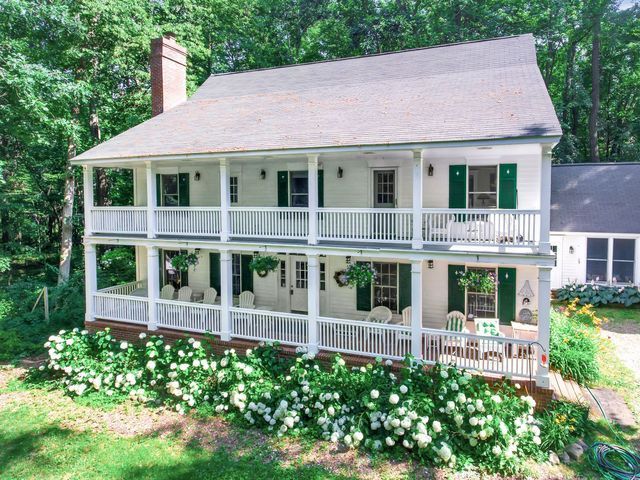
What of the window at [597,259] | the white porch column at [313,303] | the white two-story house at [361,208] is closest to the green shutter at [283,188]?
the white two-story house at [361,208]

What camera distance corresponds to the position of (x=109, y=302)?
1298cm

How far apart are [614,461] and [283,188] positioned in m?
10.5

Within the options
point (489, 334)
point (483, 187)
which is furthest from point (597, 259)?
point (489, 334)

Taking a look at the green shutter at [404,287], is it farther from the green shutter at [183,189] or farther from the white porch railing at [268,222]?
the green shutter at [183,189]

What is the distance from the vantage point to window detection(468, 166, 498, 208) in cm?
1174

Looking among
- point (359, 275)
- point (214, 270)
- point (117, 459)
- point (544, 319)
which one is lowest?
point (117, 459)

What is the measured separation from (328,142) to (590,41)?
32129mm

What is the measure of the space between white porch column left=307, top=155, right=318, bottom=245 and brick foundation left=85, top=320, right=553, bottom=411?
2.94 m

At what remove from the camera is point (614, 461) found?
752 cm

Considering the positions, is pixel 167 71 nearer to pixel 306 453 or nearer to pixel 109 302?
pixel 109 302

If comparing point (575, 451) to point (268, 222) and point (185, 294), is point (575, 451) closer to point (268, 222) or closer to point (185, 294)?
point (268, 222)

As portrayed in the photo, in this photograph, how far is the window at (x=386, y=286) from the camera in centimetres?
1250

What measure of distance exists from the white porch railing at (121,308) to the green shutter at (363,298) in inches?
249

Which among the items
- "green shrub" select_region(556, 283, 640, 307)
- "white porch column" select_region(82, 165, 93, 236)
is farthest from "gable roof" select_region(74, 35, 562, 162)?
"green shrub" select_region(556, 283, 640, 307)
